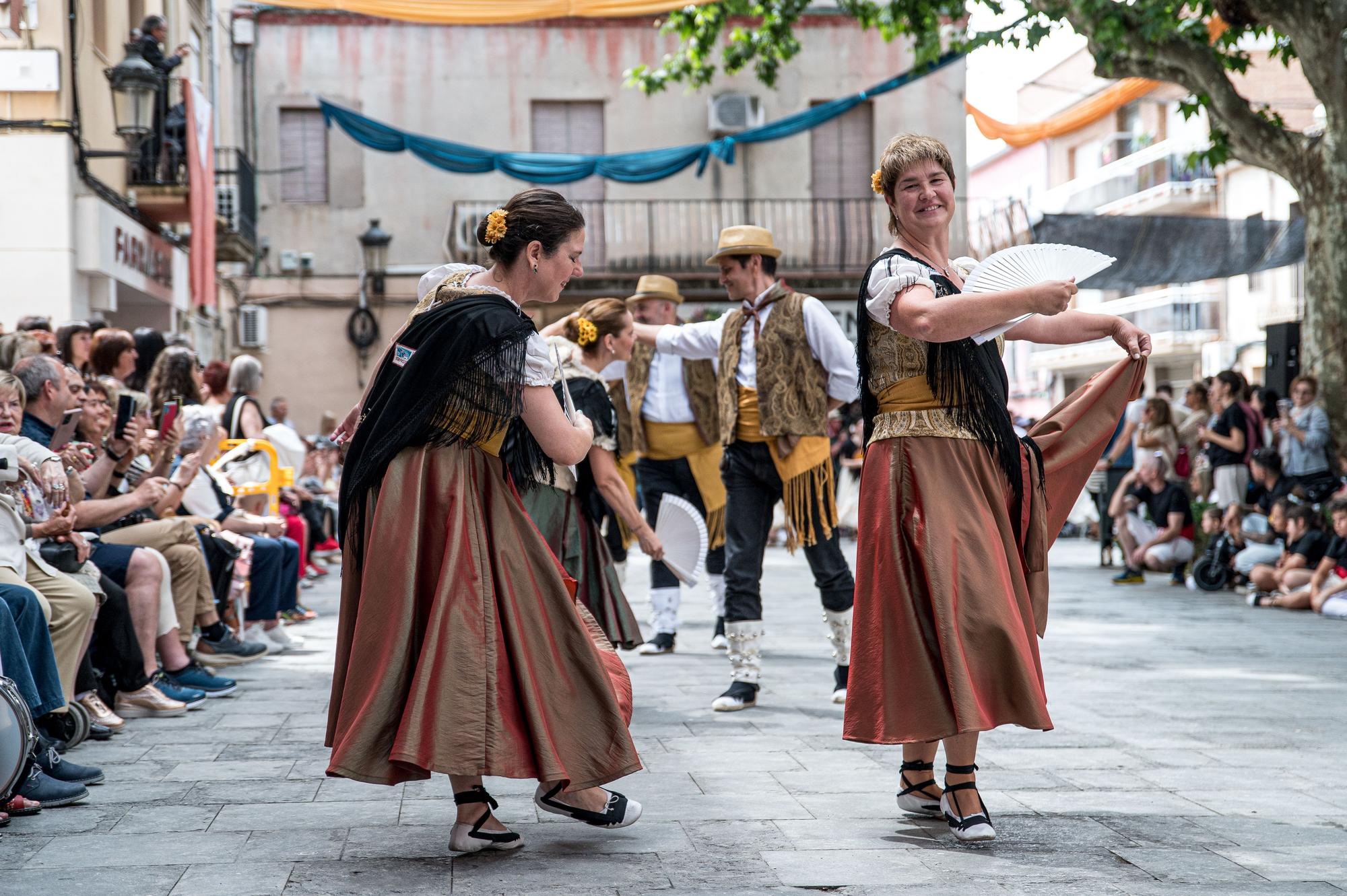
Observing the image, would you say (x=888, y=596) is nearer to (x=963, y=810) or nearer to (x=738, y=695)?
(x=963, y=810)

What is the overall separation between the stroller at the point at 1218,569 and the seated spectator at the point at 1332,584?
1714 mm

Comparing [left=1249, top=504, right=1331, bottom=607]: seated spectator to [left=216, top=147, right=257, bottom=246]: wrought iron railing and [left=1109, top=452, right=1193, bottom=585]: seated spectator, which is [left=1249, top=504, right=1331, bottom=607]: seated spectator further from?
[left=216, top=147, right=257, bottom=246]: wrought iron railing

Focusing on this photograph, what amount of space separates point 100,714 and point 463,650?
2872 mm

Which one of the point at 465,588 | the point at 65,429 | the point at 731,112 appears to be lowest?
the point at 465,588

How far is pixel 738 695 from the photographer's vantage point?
6.77 metres

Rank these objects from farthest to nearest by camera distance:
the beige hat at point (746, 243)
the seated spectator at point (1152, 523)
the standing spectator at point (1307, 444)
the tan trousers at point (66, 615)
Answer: the seated spectator at point (1152, 523), the standing spectator at point (1307, 444), the beige hat at point (746, 243), the tan trousers at point (66, 615)

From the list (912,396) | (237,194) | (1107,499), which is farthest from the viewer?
(237,194)

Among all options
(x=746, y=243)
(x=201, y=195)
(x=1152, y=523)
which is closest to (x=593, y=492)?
(x=746, y=243)

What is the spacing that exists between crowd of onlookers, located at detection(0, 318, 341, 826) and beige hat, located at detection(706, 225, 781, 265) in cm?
250

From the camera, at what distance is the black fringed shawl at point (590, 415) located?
21.1 feet

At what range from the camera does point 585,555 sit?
6.26 meters

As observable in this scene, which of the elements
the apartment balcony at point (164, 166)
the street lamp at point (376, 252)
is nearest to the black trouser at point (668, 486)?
the apartment balcony at point (164, 166)

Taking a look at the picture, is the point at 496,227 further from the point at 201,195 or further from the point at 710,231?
the point at 710,231

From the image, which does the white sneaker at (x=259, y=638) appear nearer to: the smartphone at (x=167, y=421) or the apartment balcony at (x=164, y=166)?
the smartphone at (x=167, y=421)
